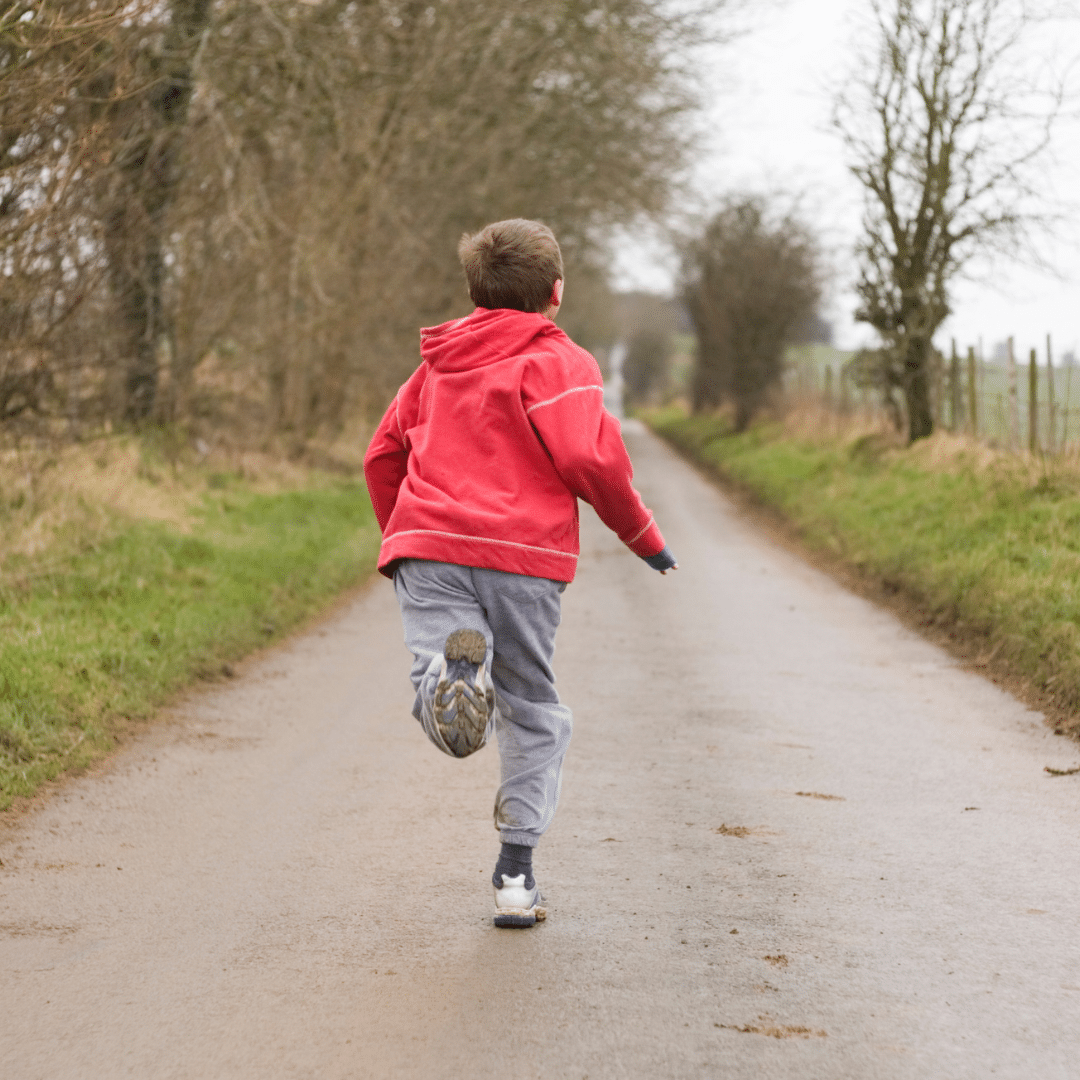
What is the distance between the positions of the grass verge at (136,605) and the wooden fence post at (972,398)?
853cm

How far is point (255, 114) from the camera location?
1538 cm

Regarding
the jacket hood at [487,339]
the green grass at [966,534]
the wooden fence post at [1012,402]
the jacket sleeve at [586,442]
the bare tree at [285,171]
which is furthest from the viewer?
the wooden fence post at [1012,402]

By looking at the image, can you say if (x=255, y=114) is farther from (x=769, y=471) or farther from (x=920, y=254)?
(x=769, y=471)

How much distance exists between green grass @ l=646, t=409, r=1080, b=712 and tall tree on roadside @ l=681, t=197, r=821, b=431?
1021 centimetres

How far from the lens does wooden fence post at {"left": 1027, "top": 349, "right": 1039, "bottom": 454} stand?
47.8 ft

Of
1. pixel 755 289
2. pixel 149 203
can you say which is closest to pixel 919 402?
pixel 149 203

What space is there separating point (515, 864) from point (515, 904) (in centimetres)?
11

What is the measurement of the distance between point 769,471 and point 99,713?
1706 cm

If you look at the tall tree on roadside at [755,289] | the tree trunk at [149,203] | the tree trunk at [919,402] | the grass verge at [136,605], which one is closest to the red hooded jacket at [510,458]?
the grass verge at [136,605]

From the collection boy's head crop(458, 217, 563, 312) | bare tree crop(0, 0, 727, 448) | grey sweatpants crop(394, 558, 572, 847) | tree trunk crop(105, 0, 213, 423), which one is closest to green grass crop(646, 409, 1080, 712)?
grey sweatpants crop(394, 558, 572, 847)

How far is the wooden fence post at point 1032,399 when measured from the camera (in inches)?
574

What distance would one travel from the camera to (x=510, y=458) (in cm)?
367

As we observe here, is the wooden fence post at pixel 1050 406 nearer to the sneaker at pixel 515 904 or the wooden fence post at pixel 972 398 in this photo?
the wooden fence post at pixel 972 398

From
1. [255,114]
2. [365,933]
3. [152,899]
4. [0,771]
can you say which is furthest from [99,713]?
[255,114]
